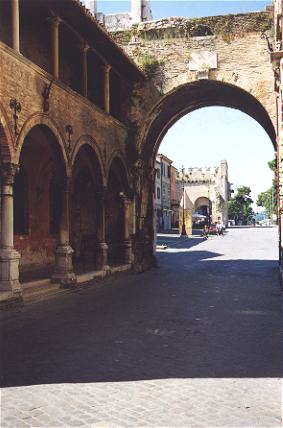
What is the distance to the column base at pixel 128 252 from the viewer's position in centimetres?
1730

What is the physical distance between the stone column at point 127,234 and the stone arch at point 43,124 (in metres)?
5.47

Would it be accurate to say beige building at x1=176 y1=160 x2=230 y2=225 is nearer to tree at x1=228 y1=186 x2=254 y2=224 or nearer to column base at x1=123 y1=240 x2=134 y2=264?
tree at x1=228 y1=186 x2=254 y2=224

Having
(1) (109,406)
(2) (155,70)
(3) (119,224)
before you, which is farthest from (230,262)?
(1) (109,406)

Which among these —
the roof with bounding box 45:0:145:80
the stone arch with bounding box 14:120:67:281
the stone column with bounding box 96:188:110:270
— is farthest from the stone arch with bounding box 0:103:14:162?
the stone column with bounding box 96:188:110:270

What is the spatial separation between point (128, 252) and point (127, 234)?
0.65m

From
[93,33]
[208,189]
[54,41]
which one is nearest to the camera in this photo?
[54,41]

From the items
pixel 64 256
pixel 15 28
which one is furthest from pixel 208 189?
pixel 15 28

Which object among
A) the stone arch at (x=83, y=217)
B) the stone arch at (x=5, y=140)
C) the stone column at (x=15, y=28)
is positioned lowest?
the stone arch at (x=83, y=217)

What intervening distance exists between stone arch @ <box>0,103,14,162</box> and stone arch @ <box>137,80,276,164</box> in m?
8.76

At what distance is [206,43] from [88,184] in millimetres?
6551

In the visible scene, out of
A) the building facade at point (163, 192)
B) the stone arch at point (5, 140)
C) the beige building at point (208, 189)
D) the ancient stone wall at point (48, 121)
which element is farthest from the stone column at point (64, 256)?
the beige building at point (208, 189)

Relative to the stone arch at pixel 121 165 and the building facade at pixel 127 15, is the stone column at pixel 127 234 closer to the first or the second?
the stone arch at pixel 121 165

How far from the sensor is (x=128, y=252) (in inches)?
685

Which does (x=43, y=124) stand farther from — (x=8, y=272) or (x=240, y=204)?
(x=240, y=204)
